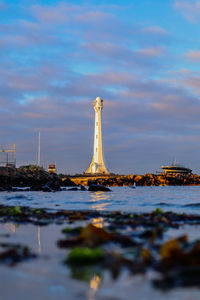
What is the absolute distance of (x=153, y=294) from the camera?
4.59 metres

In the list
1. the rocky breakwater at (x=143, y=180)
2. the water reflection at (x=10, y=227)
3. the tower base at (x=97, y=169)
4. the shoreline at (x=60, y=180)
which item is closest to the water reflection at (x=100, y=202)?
the water reflection at (x=10, y=227)

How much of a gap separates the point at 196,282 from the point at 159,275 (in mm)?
576

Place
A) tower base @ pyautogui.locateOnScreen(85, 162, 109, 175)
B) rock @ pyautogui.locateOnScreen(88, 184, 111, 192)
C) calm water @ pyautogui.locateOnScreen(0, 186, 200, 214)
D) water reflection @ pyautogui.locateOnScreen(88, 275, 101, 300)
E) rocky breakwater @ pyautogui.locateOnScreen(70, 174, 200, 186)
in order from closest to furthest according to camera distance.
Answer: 1. water reflection @ pyautogui.locateOnScreen(88, 275, 101, 300)
2. calm water @ pyautogui.locateOnScreen(0, 186, 200, 214)
3. rock @ pyautogui.locateOnScreen(88, 184, 111, 192)
4. rocky breakwater @ pyautogui.locateOnScreen(70, 174, 200, 186)
5. tower base @ pyautogui.locateOnScreen(85, 162, 109, 175)

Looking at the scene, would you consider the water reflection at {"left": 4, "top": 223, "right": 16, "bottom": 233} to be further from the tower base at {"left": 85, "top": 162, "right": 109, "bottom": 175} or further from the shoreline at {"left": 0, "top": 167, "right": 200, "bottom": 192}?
the tower base at {"left": 85, "top": 162, "right": 109, "bottom": 175}

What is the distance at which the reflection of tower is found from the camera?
96188 millimetres

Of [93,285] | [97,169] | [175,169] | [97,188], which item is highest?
[175,169]

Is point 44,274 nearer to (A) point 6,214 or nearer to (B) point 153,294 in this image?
(B) point 153,294

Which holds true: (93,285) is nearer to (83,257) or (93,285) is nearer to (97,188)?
(83,257)

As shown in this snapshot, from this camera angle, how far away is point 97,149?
3797 inches

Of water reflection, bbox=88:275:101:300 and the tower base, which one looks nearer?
water reflection, bbox=88:275:101:300

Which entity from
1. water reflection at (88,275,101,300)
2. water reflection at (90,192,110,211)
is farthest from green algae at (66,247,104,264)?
water reflection at (90,192,110,211)

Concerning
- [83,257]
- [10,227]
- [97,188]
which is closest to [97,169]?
[97,188]

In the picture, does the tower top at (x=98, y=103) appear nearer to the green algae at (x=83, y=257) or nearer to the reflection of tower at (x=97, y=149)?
the reflection of tower at (x=97, y=149)

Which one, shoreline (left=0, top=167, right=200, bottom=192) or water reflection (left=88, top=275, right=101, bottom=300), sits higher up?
shoreline (left=0, top=167, right=200, bottom=192)
